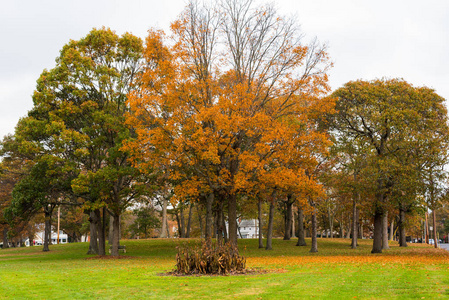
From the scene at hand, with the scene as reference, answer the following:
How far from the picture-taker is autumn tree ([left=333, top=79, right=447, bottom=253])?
2531cm

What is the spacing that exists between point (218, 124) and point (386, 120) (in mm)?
13054

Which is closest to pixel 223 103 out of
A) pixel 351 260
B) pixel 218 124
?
pixel 218 124

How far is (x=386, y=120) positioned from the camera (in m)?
26.8

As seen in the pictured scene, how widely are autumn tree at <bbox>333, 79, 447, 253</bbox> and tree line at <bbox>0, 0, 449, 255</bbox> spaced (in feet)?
0.28

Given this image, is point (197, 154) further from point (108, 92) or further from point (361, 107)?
point (361, 107)

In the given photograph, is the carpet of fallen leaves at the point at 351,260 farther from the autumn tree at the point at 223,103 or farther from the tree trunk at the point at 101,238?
the tree trunk at the point at 101,238

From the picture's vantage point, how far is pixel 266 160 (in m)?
22.4

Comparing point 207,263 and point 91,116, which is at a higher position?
point 91,116

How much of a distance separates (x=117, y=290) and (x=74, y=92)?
63.1ft

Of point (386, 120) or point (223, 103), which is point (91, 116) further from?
point (386, 120)

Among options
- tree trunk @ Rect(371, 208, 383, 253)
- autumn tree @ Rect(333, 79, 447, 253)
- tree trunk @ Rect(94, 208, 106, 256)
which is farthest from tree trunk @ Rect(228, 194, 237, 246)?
tree trunk @ Rect(371, 208, 383, 253)

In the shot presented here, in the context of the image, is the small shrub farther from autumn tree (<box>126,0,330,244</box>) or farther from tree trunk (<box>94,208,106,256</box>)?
tree trunk (<box>94,208,106,256</box>)

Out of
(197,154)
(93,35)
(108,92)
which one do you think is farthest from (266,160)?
(93,35)

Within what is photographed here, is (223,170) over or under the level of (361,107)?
under
